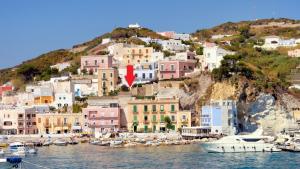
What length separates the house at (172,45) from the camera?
74.3m

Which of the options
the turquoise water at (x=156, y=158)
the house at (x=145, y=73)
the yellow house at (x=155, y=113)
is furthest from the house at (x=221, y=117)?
the house at (x=145, y=73)

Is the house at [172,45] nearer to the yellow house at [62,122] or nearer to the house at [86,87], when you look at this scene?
the house at [86,87]

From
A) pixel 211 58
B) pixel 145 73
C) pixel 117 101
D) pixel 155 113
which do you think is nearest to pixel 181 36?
pixel 145 73

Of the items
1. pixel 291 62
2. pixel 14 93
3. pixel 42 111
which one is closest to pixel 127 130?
pixel 42 111

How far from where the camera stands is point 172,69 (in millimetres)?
63406

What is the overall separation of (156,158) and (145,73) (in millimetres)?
25644

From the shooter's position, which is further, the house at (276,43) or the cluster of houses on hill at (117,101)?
the house at (276,43)

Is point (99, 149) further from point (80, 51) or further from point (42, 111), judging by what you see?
point (80, 51)

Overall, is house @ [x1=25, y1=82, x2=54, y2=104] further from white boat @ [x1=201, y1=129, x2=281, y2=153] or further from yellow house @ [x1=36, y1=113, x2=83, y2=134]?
white boat @ [x1=201, y1=129, x2=281, y2=153]

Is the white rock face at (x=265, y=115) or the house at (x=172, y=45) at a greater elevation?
the house at (x=172, y=45)

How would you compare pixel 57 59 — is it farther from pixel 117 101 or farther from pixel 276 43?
pixel 276 43

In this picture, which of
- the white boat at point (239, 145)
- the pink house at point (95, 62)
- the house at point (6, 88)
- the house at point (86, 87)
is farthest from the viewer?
the house at point (6, 88)

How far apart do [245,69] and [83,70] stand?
60.9 feet

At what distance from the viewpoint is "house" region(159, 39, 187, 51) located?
74312mm
